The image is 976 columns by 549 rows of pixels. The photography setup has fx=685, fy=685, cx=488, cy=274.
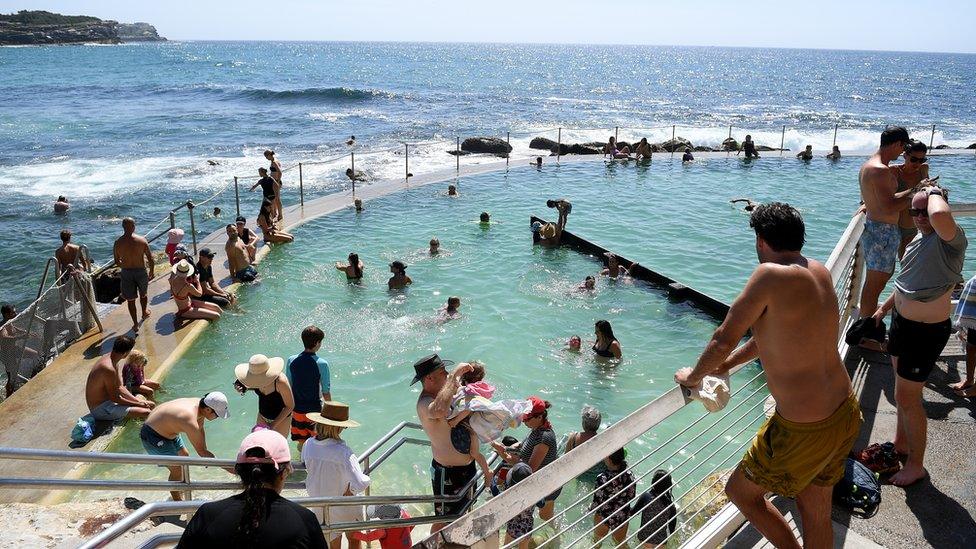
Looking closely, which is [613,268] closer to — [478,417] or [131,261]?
[131,261]

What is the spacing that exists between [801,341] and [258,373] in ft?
18.0

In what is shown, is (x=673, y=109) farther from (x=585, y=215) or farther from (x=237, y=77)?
(x=237, y=77)

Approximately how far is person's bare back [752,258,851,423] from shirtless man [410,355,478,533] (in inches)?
106

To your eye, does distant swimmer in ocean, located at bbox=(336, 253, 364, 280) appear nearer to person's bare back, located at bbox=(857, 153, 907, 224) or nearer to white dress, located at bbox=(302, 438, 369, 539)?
white dress, located at bbox=(302, 438, 369, 539)

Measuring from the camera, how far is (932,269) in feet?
14.5

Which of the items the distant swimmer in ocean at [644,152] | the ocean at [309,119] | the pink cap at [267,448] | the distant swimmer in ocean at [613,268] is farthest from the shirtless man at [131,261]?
the distant swimmer in ocean at [644,152]

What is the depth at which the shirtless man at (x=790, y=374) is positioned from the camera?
9.34ft

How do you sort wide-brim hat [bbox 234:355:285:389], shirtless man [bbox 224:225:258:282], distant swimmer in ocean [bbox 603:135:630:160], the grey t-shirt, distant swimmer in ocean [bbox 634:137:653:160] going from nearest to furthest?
the grey t-shirt < wide-brim hat [bbox 234:355:285:389] < shirtless man [bbox 224:225:258:282] < distant swimmer in ocean [bbox 634:137:653:160] < distant swimmer in ocean [bbox 603:135:630:160]

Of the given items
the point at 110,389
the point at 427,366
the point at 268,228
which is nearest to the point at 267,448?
the point at 427,366

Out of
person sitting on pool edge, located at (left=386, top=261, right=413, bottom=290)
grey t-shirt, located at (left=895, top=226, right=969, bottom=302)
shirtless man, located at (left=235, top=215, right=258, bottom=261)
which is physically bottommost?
person sitting on pool edge, located at (left=386, top=261, right=413, bottom=290)

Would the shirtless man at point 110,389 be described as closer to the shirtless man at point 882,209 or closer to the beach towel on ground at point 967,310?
the shirtless man at point 882,209

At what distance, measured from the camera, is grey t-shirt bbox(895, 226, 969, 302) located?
4.37 meters

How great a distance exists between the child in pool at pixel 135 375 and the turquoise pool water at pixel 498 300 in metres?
0.64

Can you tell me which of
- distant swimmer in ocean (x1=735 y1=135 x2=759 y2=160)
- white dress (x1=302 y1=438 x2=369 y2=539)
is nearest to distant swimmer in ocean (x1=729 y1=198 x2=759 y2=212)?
distant swimmer in ocean (x1=735 y1=135 x2=759 y2=160)
